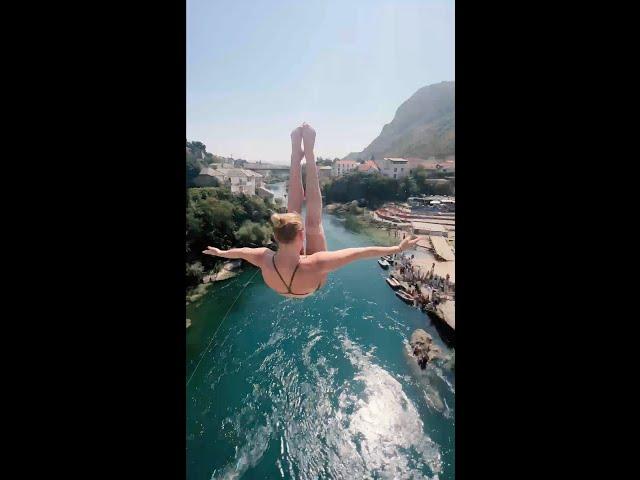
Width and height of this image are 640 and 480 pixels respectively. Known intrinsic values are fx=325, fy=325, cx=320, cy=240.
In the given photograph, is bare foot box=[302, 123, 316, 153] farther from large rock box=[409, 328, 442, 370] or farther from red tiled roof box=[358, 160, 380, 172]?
red tiled roof box=[358, 160, 380, 172]

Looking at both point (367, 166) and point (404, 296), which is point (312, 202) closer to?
point (404, 296)

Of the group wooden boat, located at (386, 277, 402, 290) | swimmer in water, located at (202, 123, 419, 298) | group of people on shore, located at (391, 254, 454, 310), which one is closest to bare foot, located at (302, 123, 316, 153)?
swimmer in water, located at (202, 123, 419, 298)
